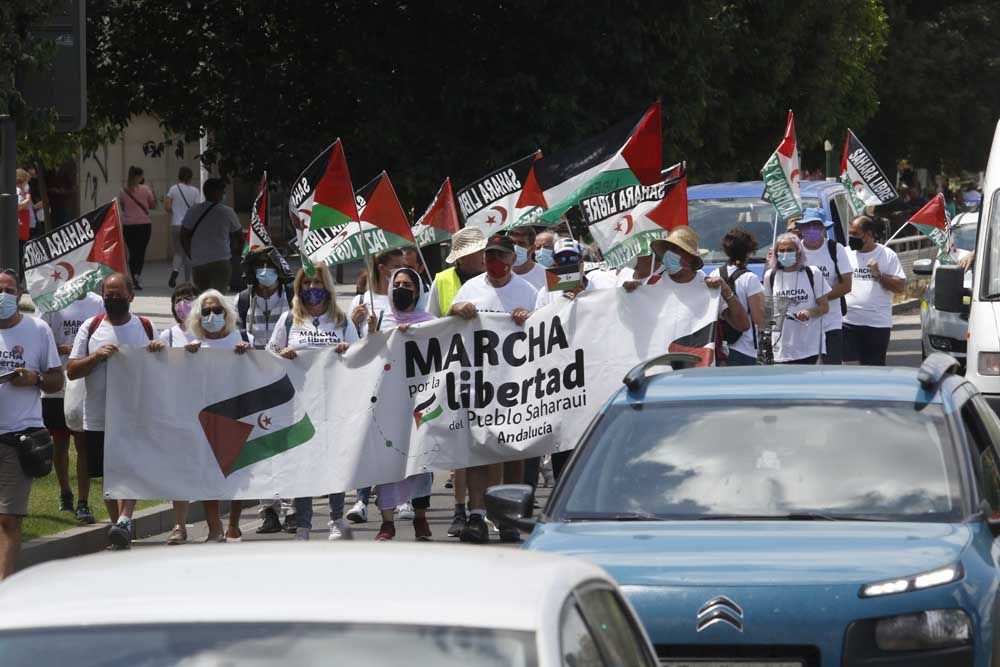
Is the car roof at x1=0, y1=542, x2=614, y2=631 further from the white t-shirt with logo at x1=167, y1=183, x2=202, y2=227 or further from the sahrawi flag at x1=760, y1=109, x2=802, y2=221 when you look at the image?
the white t-shirt with logo at x1=167, y1=183, x2=202, y2=227

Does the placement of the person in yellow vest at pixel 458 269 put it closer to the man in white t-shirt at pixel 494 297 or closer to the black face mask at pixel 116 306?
the man in white t-shirt at pixel 494 297

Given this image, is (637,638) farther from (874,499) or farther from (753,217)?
(753,217)

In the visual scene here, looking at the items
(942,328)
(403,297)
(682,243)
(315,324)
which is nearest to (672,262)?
(682,243)

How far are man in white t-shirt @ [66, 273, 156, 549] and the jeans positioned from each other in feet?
3.28

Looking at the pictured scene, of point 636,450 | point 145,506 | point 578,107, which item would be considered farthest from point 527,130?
point 636,450

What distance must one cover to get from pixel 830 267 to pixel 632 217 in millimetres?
2064

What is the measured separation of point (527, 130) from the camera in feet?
62.8

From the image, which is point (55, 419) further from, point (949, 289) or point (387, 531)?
point (949, 289)

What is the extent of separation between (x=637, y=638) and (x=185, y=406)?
7.73 metres

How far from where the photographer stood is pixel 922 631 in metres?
5.53

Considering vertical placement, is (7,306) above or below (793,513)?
above

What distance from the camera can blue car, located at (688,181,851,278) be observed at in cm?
1772

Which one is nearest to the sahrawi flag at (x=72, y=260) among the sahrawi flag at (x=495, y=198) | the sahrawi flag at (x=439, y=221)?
the sahrawi flag at (x=495, y=198)

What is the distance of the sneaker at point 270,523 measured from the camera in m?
12.3
